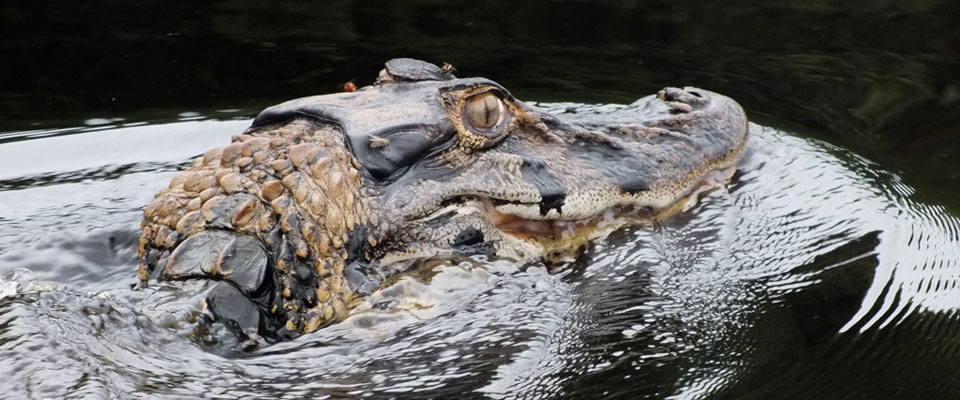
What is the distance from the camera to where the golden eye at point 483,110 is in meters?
3.62

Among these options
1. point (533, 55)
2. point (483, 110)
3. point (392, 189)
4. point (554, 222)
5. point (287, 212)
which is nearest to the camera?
point (287, 212)

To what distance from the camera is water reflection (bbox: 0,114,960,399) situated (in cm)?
275

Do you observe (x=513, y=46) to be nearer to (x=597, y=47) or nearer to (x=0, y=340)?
(x=597, y=47)

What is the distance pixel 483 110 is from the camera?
11.9ft

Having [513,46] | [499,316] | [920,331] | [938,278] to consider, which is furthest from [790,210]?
[513,46]

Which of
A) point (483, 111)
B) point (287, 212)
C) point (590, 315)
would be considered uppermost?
point (483, 111)

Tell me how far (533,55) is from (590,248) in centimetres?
277

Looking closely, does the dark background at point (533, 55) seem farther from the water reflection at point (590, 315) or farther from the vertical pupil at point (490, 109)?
the vertical pupil at point (490, 109)

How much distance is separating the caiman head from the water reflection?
0.10 metres

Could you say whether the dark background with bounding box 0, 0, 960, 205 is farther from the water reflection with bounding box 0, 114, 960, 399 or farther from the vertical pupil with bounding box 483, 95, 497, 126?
the vertical pupil with bounding box 483, 95, 497, 126

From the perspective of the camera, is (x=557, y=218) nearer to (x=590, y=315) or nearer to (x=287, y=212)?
(x=590, y=315)

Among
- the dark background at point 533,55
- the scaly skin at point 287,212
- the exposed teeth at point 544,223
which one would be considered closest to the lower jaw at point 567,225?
the exposed teeth at point 544,223

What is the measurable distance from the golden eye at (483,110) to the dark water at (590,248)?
0.47 m

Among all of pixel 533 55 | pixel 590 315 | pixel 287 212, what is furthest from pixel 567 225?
pixel 533 55
